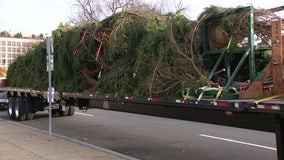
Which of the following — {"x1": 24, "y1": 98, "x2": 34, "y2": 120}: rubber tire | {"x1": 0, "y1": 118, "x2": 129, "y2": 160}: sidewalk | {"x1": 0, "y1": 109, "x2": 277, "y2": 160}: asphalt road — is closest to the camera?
{"x1": 0, "y1": 118, "x2": 129, "y2": 160}: sidewalk

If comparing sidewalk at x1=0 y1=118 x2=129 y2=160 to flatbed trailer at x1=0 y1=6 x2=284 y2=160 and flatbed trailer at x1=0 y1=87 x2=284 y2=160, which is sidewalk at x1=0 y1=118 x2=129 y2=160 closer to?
flatbed trailer at x1=0 y1=87 x2=284 y2=160

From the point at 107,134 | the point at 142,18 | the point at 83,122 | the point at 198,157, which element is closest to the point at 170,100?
the point at 198,157

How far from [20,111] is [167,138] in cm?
726

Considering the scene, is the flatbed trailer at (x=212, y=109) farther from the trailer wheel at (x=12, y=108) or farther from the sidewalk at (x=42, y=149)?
the trailer wheel at (x=12, y=108)

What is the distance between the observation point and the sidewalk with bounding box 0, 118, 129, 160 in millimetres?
7871

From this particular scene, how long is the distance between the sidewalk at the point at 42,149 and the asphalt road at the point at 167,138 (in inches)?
41.2

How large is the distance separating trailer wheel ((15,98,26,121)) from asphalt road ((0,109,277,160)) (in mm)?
393

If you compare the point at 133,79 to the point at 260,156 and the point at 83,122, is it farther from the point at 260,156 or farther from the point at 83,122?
the point at 83,122

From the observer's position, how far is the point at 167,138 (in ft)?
36.5

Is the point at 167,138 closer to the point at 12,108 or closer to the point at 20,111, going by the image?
the point at 20,111

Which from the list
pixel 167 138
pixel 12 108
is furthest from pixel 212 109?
pixel 12 108

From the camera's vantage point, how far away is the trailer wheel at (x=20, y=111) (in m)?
15.6

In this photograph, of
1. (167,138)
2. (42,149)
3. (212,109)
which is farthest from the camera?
(167,138)

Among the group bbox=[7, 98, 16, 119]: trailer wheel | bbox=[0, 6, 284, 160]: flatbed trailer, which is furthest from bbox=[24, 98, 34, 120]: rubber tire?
bbox=[0, 6, 284, 160]: flatbed trailer
